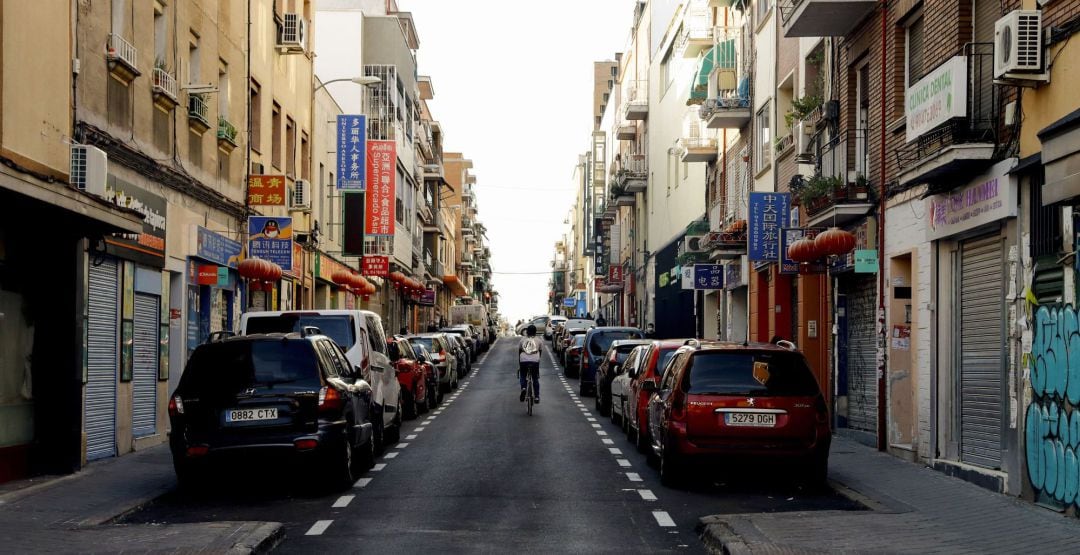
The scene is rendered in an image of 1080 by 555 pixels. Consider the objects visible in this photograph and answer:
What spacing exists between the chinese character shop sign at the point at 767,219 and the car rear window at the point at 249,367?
1340 centimetres

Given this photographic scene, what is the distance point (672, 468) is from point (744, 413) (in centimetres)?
98

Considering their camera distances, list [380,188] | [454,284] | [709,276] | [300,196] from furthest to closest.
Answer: [454,284] < [380,188] < [709,276] < [300,196]

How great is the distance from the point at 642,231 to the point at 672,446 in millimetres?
46546

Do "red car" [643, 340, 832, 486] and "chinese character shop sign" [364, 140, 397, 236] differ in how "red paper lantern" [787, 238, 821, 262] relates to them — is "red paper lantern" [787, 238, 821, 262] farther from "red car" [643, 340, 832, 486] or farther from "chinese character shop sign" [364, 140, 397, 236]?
"chinese character shop sign" [364, 140, 397, 236]

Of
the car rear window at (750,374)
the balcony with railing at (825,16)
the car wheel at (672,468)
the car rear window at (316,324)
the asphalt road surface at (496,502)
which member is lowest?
the asphalt road surface at (496,502)

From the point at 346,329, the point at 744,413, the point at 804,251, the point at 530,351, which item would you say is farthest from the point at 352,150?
the point at 744,413

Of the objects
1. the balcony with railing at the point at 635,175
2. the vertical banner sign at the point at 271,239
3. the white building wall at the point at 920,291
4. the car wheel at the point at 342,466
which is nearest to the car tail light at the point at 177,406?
the car wheel at the point at 342,466

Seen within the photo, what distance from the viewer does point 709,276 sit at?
32.7m

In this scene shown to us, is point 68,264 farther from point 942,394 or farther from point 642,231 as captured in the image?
point 642,231

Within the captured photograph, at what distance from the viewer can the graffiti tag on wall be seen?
1048 cm

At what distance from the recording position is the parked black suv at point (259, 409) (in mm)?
12086

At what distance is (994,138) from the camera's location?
1278 centimetres

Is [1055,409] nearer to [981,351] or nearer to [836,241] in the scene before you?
[981,351]

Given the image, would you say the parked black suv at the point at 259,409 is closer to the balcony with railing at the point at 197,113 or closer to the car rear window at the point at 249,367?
the car rear window at the point at 249,367
